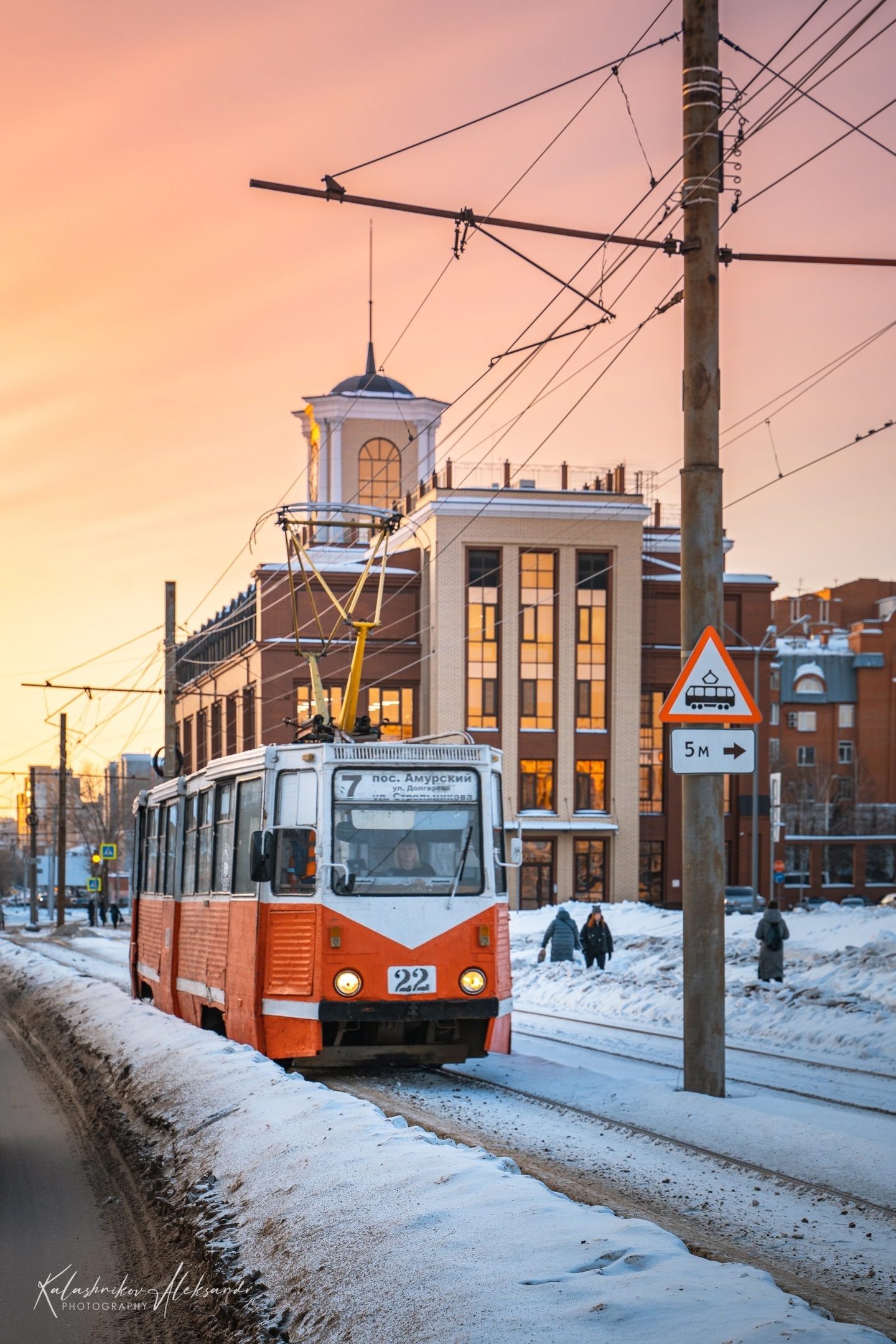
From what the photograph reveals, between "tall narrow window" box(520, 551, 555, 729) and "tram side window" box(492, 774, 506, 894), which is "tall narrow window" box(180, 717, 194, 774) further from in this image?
"tram side window" box(492, 774, 506, 894)

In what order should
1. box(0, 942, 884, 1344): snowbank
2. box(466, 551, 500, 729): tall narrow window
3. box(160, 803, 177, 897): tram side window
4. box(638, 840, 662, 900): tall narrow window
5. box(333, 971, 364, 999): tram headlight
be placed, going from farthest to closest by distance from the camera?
box(638, 840, 662, 900): tall narrow window, box(466, 551, 500, 729): tall narrow window, box(160, 803, 177, 897): tram side window, box(333, 971, 364, 999): tram headlight, box(0, 942, 884, 1344): snowbank

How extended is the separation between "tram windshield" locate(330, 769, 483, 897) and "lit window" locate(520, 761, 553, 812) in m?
48.5

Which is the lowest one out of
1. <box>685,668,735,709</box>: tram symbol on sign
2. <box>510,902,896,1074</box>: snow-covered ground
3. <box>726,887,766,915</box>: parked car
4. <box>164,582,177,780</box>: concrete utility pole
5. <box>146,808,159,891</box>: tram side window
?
<box>726,887,766,915</box>: parked car

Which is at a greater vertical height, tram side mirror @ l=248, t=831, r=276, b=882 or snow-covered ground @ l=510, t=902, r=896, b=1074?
tram side mirror @ l=248, t=831, r=276, b=882

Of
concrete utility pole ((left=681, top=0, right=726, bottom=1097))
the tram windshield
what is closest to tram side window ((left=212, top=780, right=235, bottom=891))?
the tram windshield

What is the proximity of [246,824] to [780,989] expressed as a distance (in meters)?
10.0

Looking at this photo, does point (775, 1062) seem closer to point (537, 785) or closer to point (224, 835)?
point (224, 835)

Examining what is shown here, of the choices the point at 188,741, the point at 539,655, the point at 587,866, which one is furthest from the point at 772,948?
the point at 188,741

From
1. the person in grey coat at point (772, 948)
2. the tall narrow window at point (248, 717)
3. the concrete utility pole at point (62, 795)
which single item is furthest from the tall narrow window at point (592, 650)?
the person in grey coat at point (772, 948)

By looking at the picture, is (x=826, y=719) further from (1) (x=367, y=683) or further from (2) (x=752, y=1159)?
(2) (x=752, y=1159)

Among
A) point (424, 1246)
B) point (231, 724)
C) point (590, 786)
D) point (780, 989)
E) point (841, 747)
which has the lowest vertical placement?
point (780, 989)

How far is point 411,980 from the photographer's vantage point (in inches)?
496

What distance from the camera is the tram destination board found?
1296 cm

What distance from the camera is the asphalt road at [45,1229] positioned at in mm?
6418
